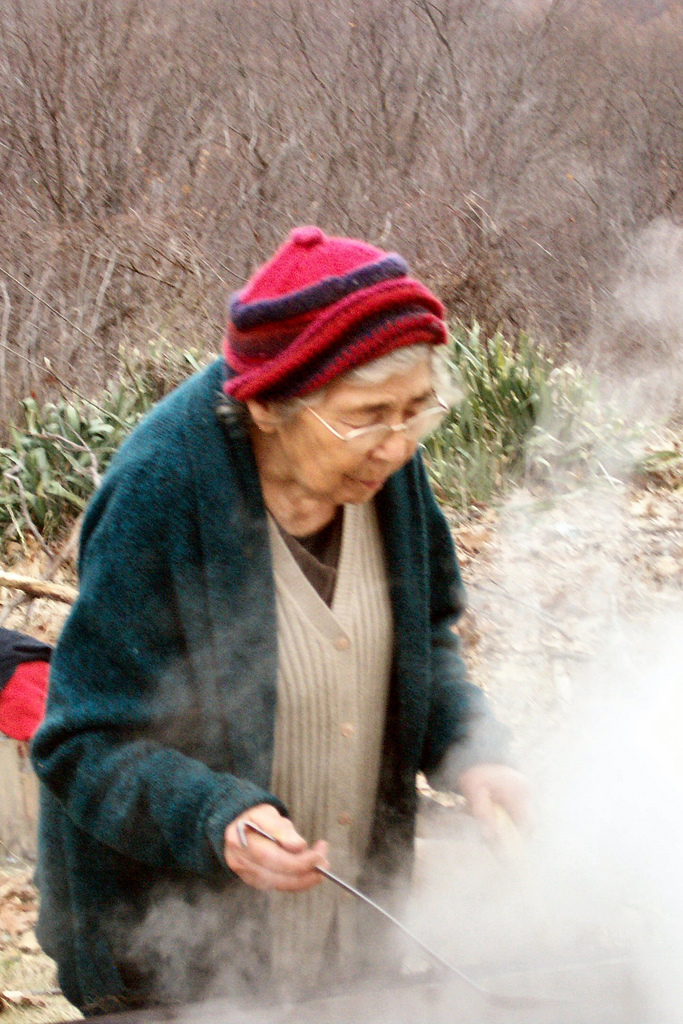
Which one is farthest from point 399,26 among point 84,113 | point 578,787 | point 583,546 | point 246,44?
point 578,787

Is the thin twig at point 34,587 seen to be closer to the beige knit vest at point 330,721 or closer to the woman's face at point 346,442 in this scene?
the beige knit vest at point 330,721

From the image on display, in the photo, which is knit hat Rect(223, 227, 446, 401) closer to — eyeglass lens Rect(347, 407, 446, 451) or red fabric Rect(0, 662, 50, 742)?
eyeglass lens Rect(347, 407, 446, 451)

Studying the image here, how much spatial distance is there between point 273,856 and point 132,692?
1.10 ft

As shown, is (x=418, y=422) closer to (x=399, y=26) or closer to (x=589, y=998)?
(x=589, y=998)

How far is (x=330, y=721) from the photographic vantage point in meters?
1.74

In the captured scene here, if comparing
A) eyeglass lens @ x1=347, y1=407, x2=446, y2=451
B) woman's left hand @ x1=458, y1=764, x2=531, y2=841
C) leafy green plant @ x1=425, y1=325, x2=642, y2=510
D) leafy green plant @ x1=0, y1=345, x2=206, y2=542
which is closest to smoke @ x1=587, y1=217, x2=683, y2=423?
leafy green plant @ x1=425, y1=325, x2=642, y2=510

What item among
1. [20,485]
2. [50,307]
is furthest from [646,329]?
[20,485]

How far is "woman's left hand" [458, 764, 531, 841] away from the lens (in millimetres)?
1814

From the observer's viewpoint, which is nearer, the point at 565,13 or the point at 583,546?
the point at 583,546

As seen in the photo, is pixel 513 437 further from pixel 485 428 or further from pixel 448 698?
pixel 448 698

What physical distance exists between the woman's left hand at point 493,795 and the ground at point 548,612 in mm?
1413

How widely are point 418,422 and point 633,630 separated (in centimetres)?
324

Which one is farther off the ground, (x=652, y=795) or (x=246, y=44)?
(x=246, y=44)

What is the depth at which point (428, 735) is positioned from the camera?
192 cm
